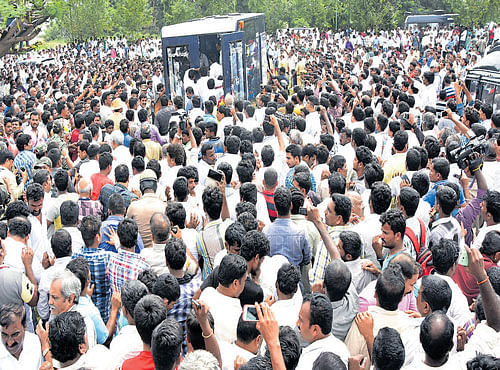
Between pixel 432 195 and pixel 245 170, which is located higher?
pixel 245 170

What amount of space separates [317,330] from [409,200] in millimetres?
2307

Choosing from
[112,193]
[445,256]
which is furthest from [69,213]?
[445,256]

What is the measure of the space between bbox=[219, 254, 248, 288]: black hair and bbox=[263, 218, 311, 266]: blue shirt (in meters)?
1.19

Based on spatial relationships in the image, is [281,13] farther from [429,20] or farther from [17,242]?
[17,242]

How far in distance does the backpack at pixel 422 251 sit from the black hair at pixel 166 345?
2471mm

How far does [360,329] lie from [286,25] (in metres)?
43.0

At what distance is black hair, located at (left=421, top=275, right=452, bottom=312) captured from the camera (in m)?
3.97

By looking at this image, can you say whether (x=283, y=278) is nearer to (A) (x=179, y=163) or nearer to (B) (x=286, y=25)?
(A) (x=179, y=163)

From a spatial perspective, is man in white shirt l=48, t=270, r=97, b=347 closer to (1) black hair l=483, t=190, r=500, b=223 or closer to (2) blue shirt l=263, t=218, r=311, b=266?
(2) blue shirt l=263, t=218, r=311, b=266

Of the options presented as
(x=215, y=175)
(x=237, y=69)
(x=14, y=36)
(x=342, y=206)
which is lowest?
(x=342, y=206)

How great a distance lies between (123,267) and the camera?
491 centimetres

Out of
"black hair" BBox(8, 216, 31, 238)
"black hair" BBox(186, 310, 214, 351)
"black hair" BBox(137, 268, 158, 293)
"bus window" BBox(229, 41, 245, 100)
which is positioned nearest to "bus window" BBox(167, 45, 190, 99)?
"bus window" BBox(229, 41, 245, 100)

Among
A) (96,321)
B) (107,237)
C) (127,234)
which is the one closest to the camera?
(96,321)

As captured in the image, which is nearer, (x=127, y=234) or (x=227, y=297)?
(x=227, y=297)
